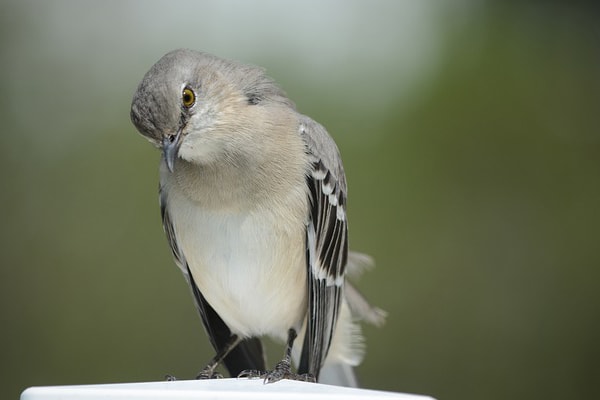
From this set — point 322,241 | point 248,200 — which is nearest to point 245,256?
point 248,200

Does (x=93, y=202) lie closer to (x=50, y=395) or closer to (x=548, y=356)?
(x=548, y=356)

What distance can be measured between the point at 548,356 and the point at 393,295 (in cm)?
153

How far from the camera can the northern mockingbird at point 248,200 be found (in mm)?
3496

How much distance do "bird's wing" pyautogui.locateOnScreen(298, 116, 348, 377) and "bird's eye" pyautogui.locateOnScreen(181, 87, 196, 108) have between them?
0.65m

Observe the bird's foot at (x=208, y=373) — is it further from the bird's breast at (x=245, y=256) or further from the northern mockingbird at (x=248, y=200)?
the bird's breast at (x=245, y=256)

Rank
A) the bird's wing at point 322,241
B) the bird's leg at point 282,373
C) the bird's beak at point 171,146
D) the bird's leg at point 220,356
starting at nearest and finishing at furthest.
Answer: the bird's beak at point 171,146 < the bird's leg at point 282,373 < the bird's wing at point 322,241 < the bird's leg at point 220,356

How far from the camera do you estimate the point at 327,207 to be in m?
4.04

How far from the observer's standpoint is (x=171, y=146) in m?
3.38

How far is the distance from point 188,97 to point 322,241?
1.00 m

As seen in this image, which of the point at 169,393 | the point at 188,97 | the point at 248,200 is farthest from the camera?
the point at 248,200

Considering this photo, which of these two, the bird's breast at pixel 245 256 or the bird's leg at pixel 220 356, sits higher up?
the bird's breast at pixel 245 256

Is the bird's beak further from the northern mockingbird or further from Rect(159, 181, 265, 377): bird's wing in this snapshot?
Rect(159, 181, 265, 377): bird's wing

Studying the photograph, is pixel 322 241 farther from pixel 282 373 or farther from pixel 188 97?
pixel 188 97

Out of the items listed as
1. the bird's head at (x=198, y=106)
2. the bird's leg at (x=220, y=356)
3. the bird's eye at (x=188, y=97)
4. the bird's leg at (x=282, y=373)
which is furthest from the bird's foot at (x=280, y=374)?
the bird's eye at (x=188, y=97)
